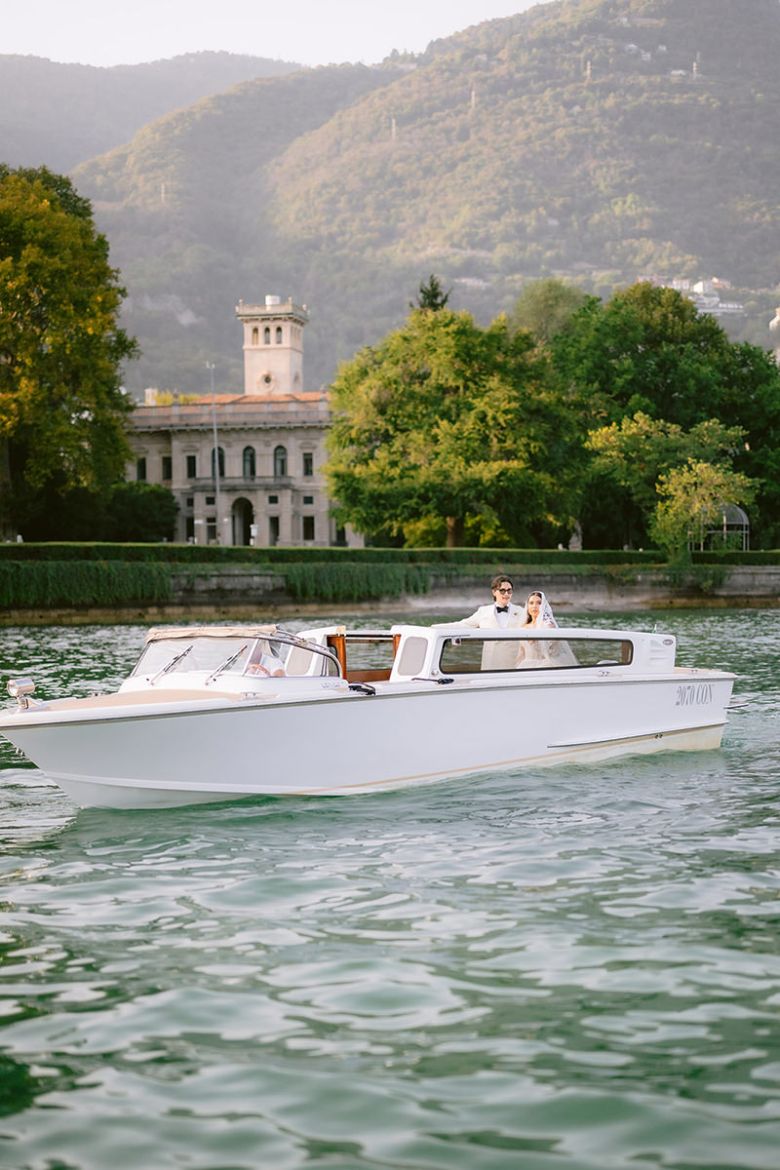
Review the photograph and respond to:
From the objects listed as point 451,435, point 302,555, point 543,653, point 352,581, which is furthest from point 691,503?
point 543,653

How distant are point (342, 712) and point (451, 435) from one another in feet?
170

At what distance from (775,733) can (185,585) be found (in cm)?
3562

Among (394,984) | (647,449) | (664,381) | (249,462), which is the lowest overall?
(394,984)

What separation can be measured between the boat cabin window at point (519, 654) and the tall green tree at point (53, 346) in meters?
41.9

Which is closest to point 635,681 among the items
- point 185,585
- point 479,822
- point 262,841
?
point 479,822

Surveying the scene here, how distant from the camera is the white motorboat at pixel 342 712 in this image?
12.2 meters

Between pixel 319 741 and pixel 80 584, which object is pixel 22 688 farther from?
pixel 80 584

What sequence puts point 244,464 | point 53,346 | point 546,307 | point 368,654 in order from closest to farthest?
1. point 368,654
2. point 53,346
3. point 546,307
4. point 244,464

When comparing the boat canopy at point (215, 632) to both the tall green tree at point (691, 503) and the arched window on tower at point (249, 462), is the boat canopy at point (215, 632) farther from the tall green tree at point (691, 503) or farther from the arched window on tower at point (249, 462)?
the arched window on tower at point (249, 462)

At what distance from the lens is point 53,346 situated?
54719mm

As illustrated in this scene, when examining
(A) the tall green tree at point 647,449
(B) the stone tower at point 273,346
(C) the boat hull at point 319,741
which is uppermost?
(B) the stone tower at point 273,346

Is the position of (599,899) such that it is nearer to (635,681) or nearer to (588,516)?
(635,681)

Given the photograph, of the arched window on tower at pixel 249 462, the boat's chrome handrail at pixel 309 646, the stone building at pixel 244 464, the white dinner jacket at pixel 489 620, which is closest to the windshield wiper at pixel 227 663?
the boat's chrome handrail at pixel 309 646

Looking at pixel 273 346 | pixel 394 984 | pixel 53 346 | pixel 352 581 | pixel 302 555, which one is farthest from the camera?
pixel 273 346
